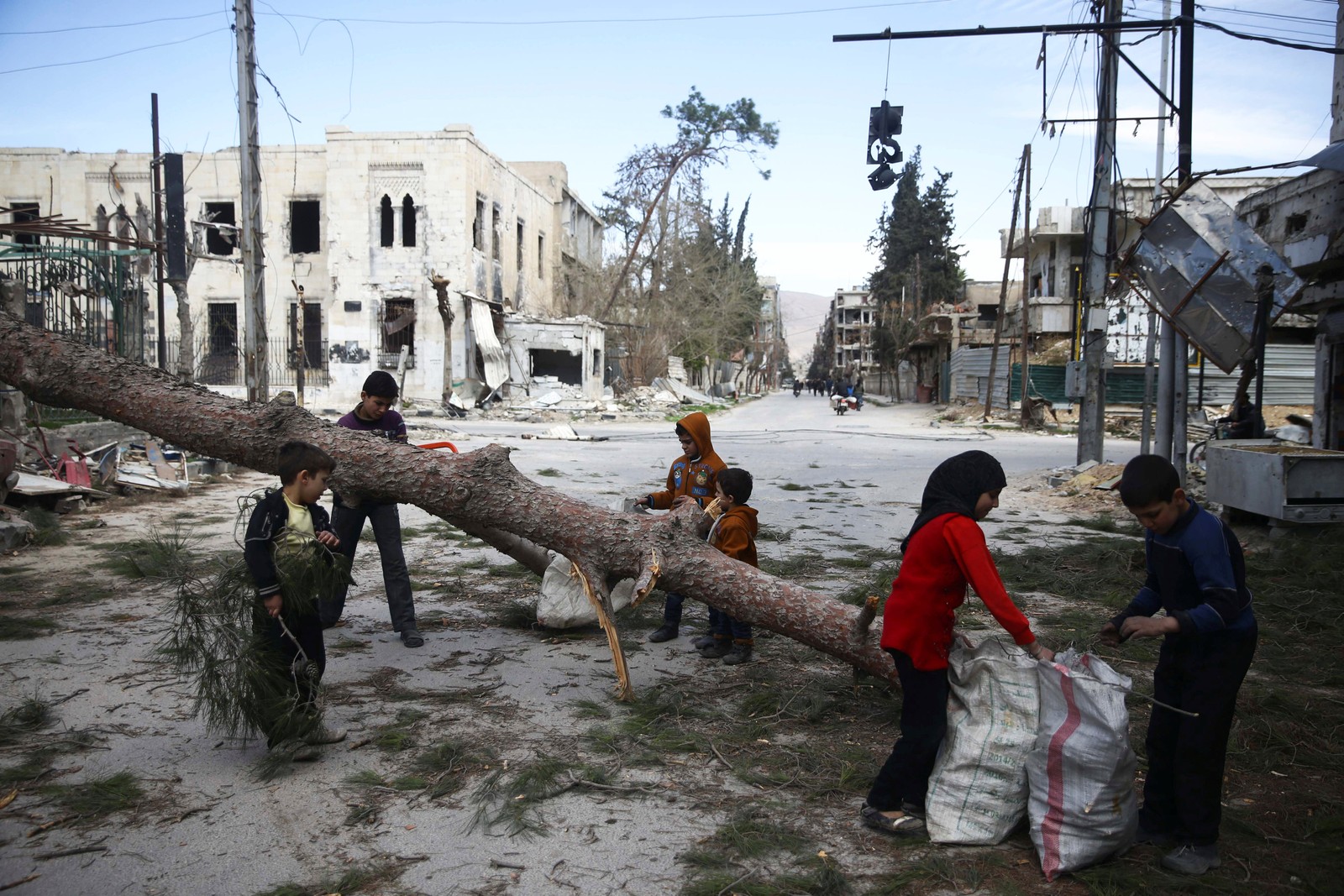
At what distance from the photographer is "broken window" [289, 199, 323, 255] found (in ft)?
111

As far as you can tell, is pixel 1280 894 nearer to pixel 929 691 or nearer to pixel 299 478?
pixel 929 691

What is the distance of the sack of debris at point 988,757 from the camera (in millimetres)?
3084

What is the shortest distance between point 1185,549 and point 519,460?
44.9 feet

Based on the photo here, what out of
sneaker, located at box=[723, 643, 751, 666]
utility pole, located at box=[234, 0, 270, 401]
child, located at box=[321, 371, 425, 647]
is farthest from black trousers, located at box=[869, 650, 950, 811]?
utility pole, located at box=[234, 0, 270, 401]

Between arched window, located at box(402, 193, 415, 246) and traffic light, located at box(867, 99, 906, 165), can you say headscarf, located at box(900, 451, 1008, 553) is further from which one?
arched window, located at box(402, 193, 415, 246)

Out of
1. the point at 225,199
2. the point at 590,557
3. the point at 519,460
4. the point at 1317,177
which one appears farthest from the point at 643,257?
the point at 590,557

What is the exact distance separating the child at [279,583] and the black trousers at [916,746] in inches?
92.2

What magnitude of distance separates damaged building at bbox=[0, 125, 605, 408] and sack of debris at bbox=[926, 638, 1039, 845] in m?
29.5

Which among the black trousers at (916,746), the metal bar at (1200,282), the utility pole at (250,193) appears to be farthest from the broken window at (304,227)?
the black trousers at (916,746)

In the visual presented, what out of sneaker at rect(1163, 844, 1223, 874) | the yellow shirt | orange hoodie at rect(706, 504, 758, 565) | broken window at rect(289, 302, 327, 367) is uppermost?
broken window at rect(289, 302, 327, 367)

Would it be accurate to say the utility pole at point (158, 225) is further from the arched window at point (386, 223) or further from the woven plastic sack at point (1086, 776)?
the arched window at point (386, 223)

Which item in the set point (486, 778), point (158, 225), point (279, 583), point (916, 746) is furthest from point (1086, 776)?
point (158, 225)

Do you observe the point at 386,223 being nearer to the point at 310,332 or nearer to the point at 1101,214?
the point at 310,332

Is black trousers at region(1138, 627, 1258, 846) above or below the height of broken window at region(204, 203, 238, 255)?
below
